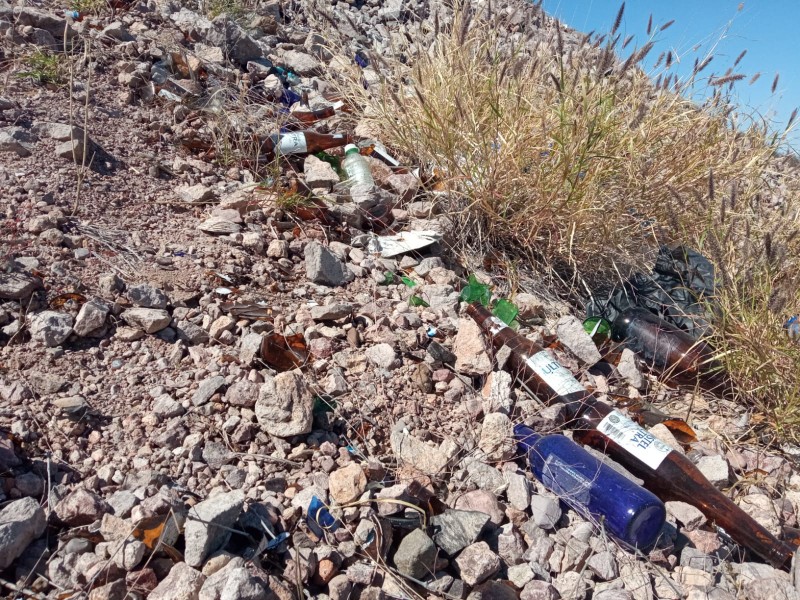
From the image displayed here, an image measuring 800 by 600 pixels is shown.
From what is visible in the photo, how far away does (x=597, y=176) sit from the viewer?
2393 millimetres

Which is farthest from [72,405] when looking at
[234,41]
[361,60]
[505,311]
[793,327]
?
[361,60]

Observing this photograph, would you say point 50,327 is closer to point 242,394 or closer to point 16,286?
point 16,286

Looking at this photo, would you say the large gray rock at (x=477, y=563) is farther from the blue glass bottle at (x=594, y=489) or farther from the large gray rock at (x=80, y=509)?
the large gray rock at (x=80, y=509)

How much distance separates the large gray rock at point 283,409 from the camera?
4.96 ft

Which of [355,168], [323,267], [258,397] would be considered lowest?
[258,397]

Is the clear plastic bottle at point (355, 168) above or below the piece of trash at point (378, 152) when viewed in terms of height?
below

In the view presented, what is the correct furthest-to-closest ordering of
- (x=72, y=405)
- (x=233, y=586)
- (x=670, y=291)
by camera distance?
1. (x=670, y=291)
2. (x=72, y=405)
3. (x=233, y=586)

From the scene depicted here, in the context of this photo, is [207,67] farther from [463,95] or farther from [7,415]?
[7,415]

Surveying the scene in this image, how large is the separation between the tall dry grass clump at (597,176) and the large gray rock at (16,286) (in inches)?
65.0

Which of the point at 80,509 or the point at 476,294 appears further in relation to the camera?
the point at 476,294

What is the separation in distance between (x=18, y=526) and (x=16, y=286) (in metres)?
0.80

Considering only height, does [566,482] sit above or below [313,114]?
below

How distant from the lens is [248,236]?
2227 mm

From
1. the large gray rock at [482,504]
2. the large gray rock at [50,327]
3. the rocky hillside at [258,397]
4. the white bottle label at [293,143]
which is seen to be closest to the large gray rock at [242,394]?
the rocky hillside at [258,397]
